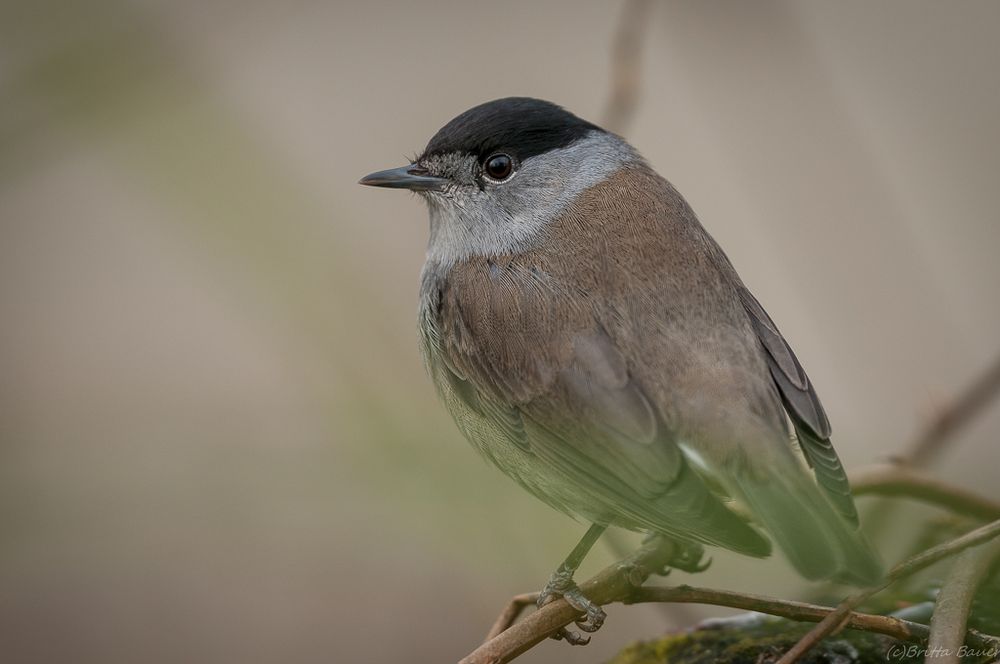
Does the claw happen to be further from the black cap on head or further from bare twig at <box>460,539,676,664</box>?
the black cap on head

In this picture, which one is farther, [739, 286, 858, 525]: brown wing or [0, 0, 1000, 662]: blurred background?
[0, 0, 1000, 662]: blurred background

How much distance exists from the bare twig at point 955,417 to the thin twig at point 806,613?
1202 millimetres

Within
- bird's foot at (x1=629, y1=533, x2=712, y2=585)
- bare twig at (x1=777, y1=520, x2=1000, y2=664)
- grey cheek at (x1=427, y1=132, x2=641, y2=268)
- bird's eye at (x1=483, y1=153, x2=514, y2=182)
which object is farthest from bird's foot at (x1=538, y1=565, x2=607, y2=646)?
bird's eye at (x1=483, y1=153, x2=514, y2=182)

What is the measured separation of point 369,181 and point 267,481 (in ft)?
4.15

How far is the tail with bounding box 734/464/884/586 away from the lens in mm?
2539

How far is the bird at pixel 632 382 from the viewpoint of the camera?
113 inches

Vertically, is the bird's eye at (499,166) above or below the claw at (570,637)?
above

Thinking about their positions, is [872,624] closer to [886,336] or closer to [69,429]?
[886,336]

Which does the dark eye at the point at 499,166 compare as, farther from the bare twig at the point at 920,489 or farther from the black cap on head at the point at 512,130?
the bare twig at the point at 920,489

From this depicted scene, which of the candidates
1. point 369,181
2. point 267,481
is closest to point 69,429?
point 267,481

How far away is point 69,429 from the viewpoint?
5695 mm

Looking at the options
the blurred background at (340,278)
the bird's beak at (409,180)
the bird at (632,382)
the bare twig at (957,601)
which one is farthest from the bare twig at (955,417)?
the bird's beak at (409,180)

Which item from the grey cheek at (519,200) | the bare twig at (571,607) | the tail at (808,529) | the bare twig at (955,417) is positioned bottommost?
the bare twig at (955,417)

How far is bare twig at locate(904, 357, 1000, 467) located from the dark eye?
160cm
